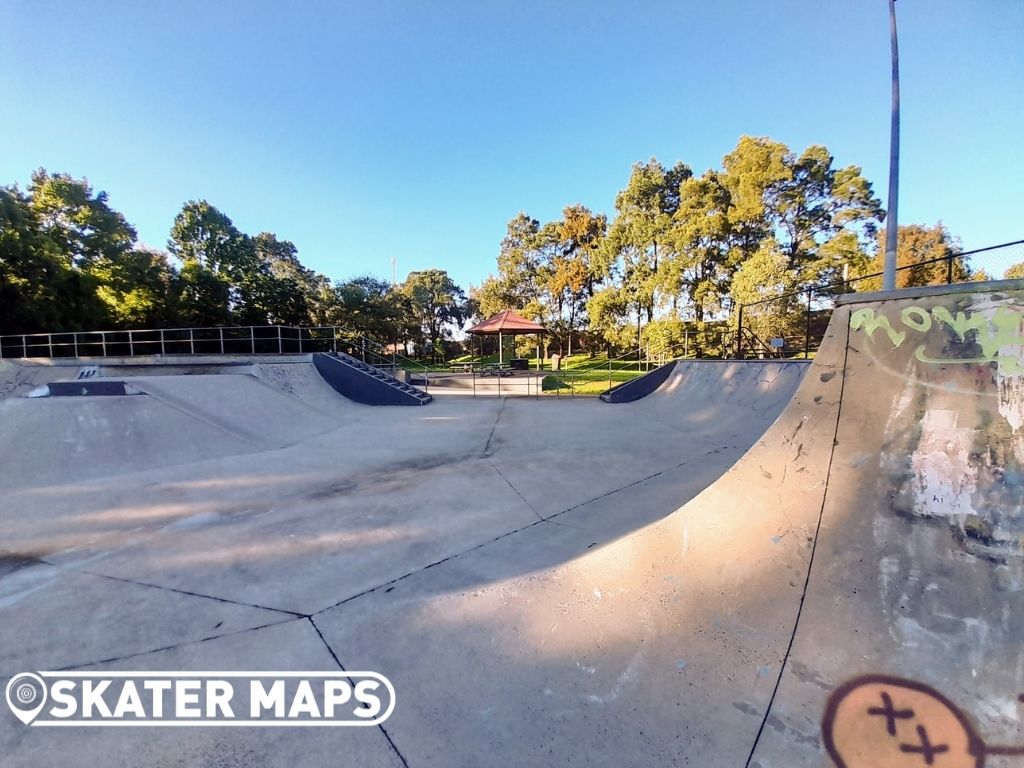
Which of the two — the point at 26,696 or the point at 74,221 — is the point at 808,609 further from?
the point at 74,221

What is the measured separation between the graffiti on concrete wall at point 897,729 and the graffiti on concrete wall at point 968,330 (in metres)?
1.62

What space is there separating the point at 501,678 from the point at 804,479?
2.09 meters

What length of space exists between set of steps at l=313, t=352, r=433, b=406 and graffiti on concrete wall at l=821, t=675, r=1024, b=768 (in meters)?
11.8

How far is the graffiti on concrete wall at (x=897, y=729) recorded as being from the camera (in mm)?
1316

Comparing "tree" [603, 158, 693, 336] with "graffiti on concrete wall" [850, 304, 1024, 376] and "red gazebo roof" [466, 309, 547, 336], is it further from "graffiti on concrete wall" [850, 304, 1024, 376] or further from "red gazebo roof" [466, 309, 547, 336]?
"graffiti on concrete wall" [850, 304, 1024, 376]

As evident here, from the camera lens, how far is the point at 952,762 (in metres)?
1.30

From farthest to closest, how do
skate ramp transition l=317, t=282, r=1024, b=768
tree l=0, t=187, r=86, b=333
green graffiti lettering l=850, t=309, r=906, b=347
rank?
tree l=0, t=187, r=86, b=333 < green graffiti lettering l=850, t=309, r=906, b=347 < skate ramp transition l=317, t=282, r=1024, b=768

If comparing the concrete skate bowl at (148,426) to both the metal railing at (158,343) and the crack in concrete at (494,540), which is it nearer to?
the metal railing at (158,343)

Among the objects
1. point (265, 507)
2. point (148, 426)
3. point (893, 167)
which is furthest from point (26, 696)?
point (893, 167)

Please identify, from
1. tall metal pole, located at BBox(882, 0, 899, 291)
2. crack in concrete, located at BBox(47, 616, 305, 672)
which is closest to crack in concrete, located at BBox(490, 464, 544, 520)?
crack in concrete, located at BBox(47, 616, 305, 672)

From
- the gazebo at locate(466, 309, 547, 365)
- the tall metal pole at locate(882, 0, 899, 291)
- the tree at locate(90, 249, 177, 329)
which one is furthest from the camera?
the gazebo at locate(466, 309, 547, 365)

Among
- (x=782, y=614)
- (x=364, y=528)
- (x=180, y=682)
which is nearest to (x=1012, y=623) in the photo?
(x=782, y=614)

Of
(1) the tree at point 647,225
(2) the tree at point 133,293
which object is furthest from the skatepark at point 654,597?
(1) the tree at point 647,225

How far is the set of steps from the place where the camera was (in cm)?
1248
